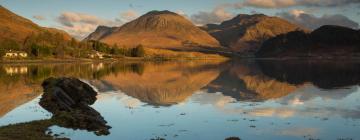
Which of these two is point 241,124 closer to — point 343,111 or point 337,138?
point 337,138

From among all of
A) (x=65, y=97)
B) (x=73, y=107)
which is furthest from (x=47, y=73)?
(x=73, y=107)

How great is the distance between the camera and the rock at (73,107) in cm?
3525

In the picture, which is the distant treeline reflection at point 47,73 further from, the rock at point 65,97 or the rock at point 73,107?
the rock at point 73,107

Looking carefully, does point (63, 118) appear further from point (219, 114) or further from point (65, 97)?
point (219, 114)

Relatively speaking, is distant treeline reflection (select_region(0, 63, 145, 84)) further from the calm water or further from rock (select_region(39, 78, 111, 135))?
rock (select_region(39, 78, 111, 135))

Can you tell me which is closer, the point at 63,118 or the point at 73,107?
the point at 63,118

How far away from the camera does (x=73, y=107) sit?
1725 inches

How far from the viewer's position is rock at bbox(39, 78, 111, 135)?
116ft

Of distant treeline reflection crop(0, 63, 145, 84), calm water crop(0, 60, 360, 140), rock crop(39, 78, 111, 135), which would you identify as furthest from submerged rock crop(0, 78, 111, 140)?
distant treeline reflection crop(0, 63, 145, 84)

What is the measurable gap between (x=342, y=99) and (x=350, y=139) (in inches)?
1072

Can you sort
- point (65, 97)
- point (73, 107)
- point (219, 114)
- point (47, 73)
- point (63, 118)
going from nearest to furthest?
point (63, 118) → point (219, 114) → point (73, 107) → point (65, 97) → point (47, 73)

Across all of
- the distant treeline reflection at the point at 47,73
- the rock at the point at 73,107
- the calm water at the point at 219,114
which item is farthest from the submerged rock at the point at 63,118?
the distant treeline reflection at the point at 47,73

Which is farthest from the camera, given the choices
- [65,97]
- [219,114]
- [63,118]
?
[65,97]

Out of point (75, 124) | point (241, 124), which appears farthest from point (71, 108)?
point (241, 124)
